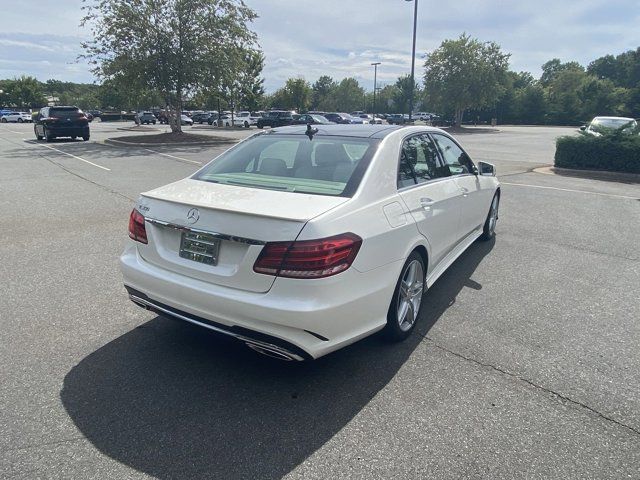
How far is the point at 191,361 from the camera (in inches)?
129

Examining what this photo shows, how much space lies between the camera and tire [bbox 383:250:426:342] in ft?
10.9

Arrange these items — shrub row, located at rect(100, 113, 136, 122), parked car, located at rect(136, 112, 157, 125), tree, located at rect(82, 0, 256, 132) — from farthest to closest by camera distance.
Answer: shrub row, located at rect(100, 113, 136, 122)
parked car, located at rect(136, 112, 157, 125)
tree, located at rect(82, 0, 256, 132)

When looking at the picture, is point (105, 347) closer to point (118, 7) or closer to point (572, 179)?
point (572, 179)

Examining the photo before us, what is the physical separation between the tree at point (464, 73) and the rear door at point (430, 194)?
43617 mm

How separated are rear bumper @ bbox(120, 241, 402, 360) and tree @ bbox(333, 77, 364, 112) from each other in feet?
321

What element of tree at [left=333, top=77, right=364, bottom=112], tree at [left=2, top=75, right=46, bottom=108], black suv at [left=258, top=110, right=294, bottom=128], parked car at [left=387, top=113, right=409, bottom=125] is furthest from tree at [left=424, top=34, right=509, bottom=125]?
tree at [left=2, top=75, right=46, bottom=108]

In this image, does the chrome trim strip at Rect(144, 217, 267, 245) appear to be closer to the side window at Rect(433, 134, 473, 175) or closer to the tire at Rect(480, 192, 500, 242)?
the side window at Rect(433, 134, 473, 175)

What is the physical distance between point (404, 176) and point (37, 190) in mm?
9327

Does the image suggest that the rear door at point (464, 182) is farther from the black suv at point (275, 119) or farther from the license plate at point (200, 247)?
the black suv at point (275, 119)

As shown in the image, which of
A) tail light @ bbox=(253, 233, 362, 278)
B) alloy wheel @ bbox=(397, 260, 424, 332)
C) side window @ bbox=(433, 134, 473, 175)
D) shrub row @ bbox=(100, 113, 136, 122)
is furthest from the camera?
shrub row @ bbox=(100, 113, 136, 122)

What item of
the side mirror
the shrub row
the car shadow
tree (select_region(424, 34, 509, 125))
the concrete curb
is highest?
tree (select_region(424, 34, 509, 125))

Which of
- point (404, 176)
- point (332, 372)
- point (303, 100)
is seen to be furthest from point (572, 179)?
point (303, 100)

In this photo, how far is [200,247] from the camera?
2881 mm

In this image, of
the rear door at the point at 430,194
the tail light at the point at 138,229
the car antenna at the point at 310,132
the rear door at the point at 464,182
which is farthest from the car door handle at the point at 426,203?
the tail light at the point at 138,229
